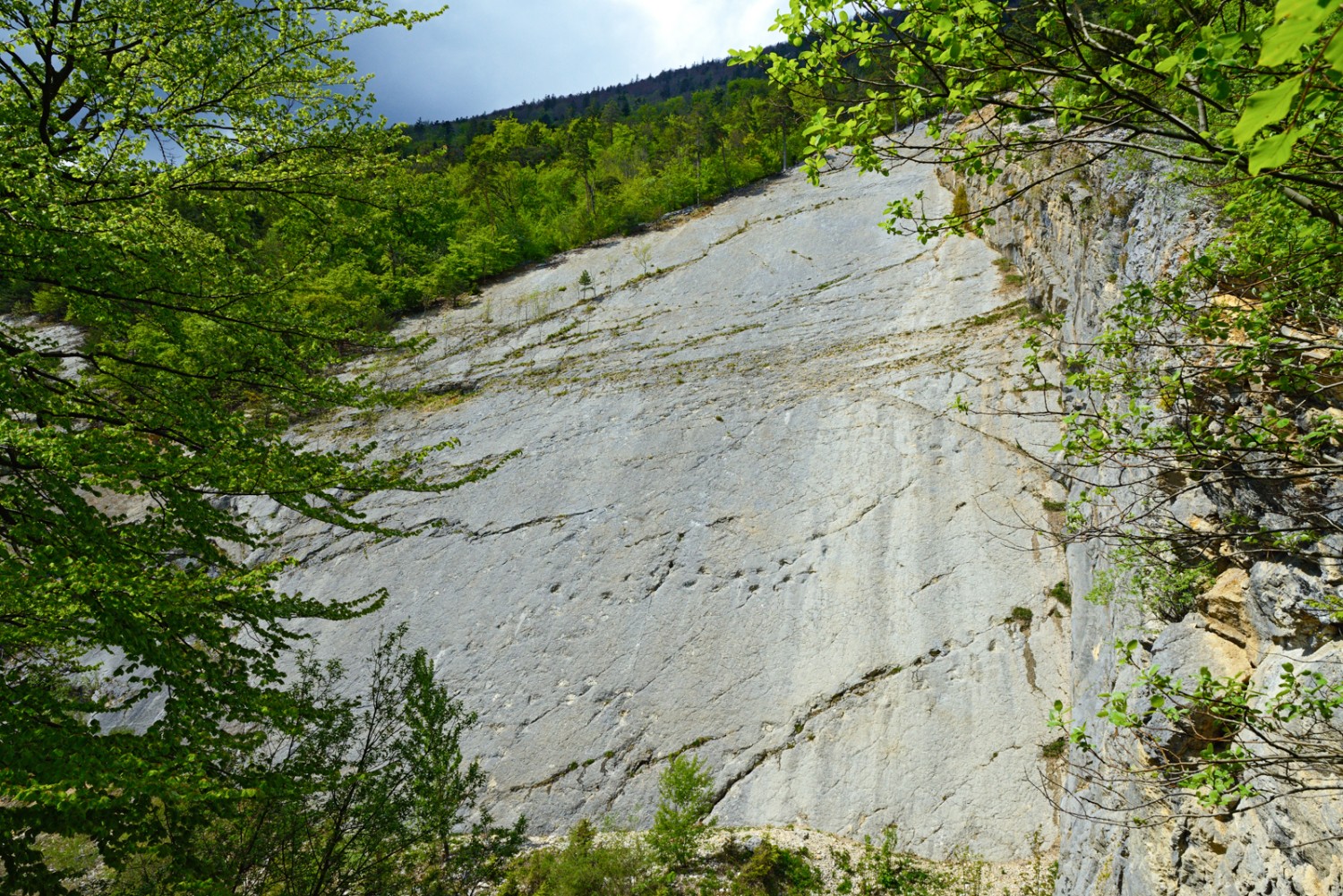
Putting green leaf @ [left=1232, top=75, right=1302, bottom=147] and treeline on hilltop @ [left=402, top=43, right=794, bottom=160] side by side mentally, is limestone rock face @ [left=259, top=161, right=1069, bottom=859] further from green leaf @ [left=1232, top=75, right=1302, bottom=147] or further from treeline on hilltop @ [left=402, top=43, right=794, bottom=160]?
treeline on hilltop @ [left=402, top=43, right=794, bottom=160]

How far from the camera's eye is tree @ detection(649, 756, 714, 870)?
8.71 metres

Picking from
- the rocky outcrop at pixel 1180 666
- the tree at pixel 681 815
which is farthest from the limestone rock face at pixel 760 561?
the rocky outcrop at pixel 1180 666

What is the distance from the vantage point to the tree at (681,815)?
28.6 feet

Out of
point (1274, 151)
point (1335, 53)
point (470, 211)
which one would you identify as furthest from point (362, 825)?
point (470, 211)

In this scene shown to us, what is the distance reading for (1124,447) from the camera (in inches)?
130

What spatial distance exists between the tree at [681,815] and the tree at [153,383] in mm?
5605

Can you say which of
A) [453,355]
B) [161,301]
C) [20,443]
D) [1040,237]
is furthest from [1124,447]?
[453,355]

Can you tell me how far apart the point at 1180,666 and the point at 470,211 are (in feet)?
132

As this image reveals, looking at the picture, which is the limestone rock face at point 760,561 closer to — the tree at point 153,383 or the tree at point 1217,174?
the tree at point 1217,174

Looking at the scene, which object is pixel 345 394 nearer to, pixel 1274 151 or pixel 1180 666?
pixel 1274 151

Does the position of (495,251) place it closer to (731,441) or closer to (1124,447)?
(731,441)

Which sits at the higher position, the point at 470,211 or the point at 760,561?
the point at 470,211

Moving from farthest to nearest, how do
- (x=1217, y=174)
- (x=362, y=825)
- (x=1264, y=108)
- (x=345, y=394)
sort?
1. (x=362, y=825)
2. (x=345, y=394)
3. (x=1217, y=174)
4. (x=1264, y=108)

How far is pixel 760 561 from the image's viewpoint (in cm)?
1238
